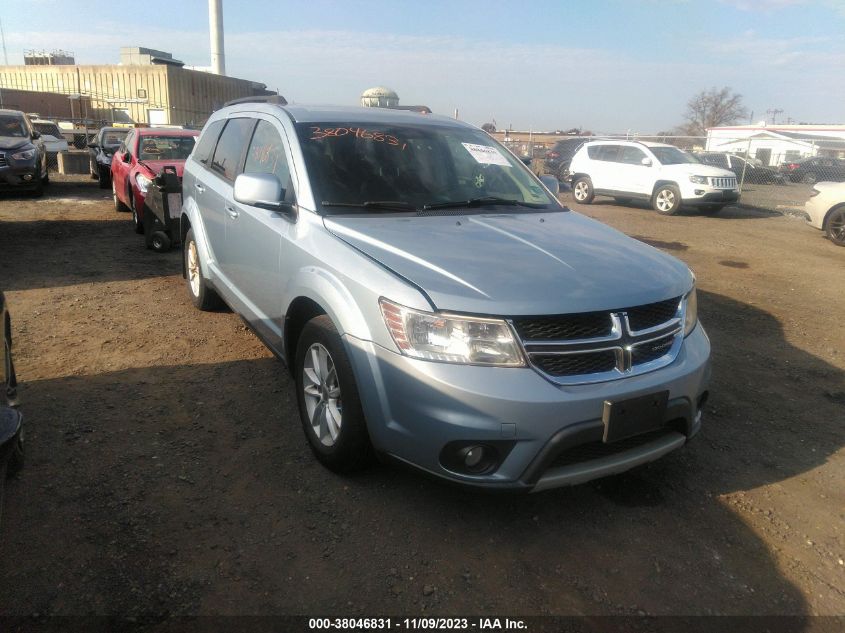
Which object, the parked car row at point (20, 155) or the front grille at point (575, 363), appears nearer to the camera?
the front grille at point (575, 363)

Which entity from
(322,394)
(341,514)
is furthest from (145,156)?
(341,514)

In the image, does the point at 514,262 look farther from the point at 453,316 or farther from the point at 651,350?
the point at 651,350

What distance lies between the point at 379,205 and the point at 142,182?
21.6 feet

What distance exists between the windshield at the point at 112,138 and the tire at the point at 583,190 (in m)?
11.9

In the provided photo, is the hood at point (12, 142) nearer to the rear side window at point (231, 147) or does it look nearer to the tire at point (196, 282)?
the tire at point (196, 282)

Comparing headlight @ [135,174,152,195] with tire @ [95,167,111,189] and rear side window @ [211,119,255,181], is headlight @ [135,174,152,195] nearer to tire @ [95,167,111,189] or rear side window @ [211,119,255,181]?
rear side window @ [211,119,255,181]

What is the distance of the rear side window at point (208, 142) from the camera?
5.07m

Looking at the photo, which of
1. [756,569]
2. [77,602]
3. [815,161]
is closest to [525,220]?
[756,569]

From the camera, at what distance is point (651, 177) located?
1506 centimetres

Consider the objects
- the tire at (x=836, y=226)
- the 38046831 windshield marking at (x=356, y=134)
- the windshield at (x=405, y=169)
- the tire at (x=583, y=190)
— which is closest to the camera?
the windshield at (x=405, y=169)

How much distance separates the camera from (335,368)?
283 centimetres

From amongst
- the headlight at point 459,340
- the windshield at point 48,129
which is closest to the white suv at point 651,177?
the headlight at point 459,340

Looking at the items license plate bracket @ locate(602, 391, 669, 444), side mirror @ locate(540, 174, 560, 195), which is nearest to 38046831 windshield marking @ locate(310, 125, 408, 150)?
side mirror @ locate(540, 174, 560, 195)

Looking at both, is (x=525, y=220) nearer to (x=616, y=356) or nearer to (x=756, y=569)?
(x=616, y=356)
